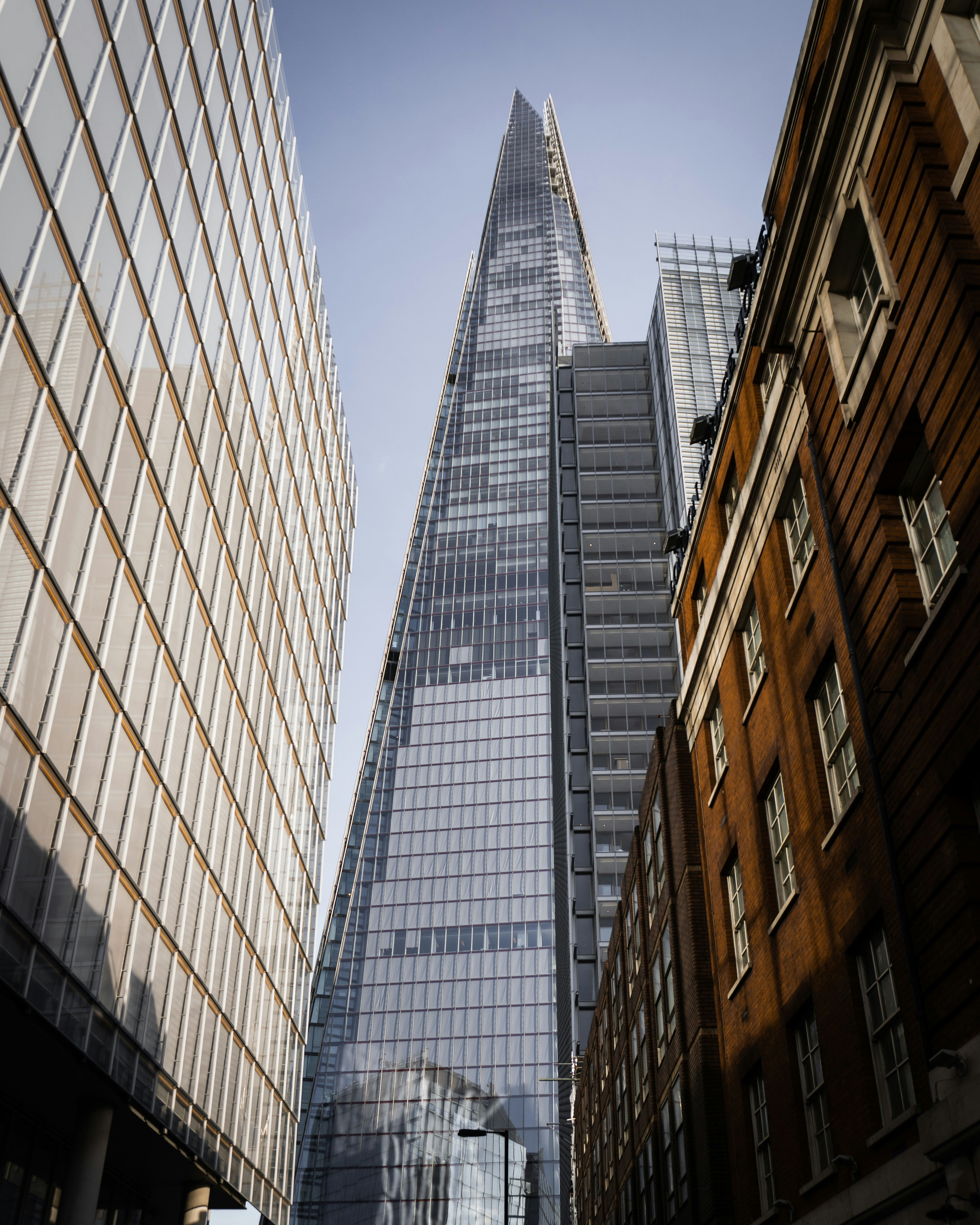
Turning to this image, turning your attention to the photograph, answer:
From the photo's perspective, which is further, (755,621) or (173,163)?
(173,163)

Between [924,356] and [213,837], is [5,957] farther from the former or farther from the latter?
[924,356]

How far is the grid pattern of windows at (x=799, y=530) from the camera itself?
61.2ft

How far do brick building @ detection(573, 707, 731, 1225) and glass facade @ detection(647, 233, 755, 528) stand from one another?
70611 millimetres

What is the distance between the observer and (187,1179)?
1239 inches

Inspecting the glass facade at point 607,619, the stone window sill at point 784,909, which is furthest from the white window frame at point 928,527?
the glass facade at point 607,619

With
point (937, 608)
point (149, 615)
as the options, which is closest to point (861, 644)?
point (937, 608)

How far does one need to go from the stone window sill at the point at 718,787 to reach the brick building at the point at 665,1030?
1812mm

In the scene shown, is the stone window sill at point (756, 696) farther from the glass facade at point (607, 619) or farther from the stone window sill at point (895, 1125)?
the glass facade at point (607, 619)

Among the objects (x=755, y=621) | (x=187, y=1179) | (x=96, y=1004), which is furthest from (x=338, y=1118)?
(x=755, y=621)

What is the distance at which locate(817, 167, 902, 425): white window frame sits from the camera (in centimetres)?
1420

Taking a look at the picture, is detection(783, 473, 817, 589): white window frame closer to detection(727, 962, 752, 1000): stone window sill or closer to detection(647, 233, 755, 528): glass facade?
detection(727, 962, 752, 1000): stone window sill

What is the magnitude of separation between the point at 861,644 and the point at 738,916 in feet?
30.0

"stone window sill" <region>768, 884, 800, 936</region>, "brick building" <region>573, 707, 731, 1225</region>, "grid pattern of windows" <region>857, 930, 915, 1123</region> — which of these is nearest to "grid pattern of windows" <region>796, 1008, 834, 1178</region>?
"stone window sill" <region>768, 884, 800, 936</region>

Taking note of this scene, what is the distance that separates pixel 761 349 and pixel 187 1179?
1070 inches
